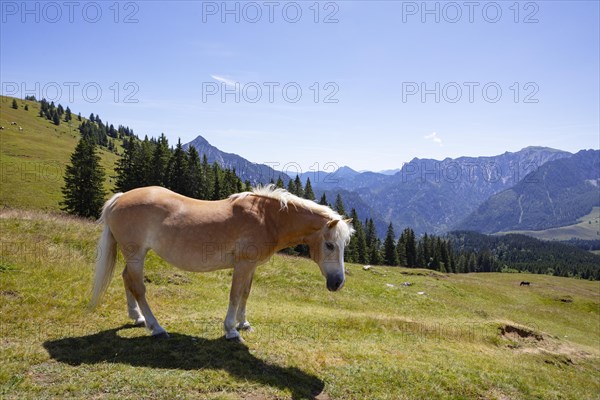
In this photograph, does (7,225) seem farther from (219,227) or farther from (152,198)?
(219,227)

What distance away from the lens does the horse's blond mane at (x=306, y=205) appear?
9.50 meters

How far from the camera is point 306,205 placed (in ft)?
33.3

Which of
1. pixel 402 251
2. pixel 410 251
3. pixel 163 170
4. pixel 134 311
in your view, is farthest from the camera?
pixel 410 251

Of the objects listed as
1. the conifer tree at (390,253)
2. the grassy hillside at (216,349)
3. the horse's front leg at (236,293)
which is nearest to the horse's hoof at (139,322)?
the grassy hillside at (216,349)

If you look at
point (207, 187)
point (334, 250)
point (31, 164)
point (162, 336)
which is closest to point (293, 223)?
point (334, 250)

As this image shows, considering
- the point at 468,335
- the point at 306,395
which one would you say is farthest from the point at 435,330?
the point at 306,395

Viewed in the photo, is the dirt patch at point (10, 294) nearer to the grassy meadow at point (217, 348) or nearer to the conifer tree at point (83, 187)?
the grassy meadow at point (217, 348)

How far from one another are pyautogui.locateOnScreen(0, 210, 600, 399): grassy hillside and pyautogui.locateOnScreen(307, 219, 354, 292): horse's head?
2.36m

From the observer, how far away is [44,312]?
10914 millimetres

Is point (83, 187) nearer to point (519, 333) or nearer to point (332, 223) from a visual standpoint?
point (332, 223)

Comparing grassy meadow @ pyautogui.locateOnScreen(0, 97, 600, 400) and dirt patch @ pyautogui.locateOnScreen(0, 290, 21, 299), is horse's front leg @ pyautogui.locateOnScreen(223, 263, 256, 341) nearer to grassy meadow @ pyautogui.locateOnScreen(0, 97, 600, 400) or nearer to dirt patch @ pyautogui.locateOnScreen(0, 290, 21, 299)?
grassy meadow @ pyautogui.locateOnScreen(0, 97, 600, 400)

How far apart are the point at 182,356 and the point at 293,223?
14.5ft

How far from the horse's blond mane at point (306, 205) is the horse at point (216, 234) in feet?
0.09

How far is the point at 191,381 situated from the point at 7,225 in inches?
753
